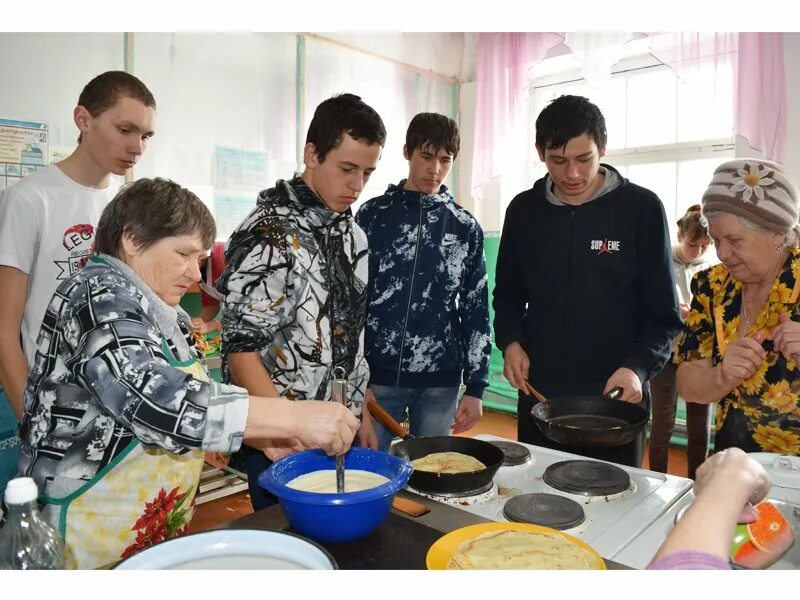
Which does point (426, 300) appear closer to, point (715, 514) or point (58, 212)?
point (58, 212)

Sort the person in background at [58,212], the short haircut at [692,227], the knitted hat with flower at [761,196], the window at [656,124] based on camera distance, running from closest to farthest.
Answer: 1. the knitted hat with flower at [761,196]
2. the person in background at [58,212]
3. the short haircut at [692,227]
4. the window at [656,124]

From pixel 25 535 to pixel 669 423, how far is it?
3300 millimetres

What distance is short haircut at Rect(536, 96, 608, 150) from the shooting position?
1.86 m

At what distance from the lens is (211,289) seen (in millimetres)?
3223

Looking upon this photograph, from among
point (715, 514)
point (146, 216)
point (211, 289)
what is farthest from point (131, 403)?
point (211, 289)

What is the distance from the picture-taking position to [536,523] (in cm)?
111

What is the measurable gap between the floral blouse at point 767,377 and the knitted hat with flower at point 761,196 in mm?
122

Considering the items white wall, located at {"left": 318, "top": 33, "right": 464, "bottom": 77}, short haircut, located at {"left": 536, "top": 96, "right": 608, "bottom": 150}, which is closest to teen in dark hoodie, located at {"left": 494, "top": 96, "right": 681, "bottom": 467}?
short haircut, located at {"left": 536, "top": 96, "right": 608, "bottom": 150}

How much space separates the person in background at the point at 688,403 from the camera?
322cm

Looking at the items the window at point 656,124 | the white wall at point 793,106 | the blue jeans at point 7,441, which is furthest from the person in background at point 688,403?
the blue jeans at point 7,441

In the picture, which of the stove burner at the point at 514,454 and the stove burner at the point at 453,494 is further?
the stove burner at the point at 514,454

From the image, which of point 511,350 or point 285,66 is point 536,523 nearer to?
point 511,350

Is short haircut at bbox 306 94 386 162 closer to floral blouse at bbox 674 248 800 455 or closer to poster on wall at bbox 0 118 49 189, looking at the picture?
floral blouse at bbox 674 248 800 455

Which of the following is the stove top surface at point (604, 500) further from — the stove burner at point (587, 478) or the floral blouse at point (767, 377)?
the floral blouse at point (767, 377)
